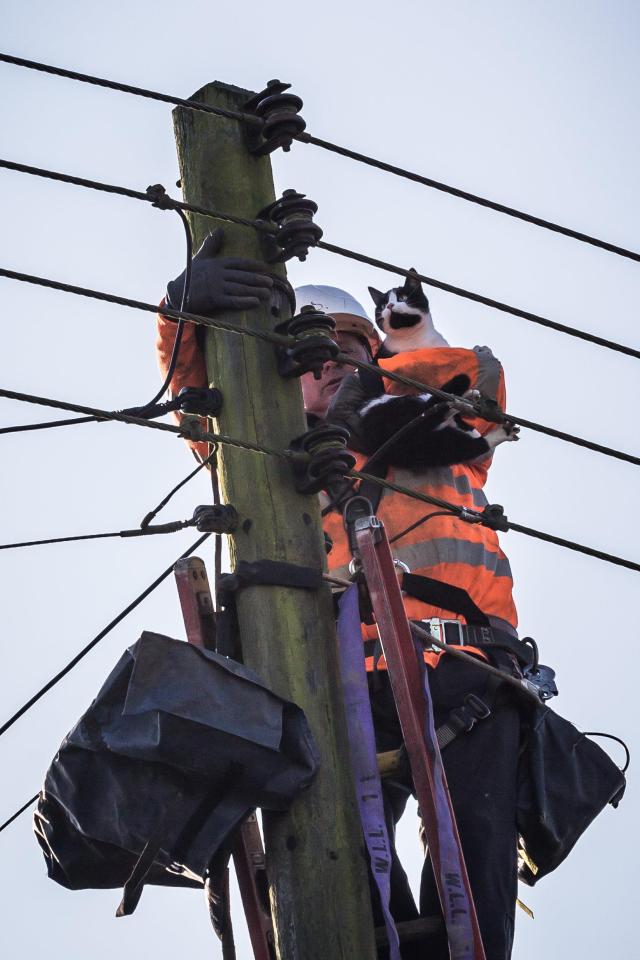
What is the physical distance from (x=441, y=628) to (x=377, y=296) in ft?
6.92

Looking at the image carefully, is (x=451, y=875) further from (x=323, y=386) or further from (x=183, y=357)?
(x=323, y=386)

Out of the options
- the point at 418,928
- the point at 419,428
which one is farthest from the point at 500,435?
the point at 418,928

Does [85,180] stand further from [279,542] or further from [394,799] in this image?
[394,799]

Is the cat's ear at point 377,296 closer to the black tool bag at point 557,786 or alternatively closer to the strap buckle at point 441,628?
the strap buckle at point 441,628

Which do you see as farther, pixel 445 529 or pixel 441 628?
pixel 445 529

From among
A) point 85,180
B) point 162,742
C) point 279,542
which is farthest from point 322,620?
point 85,180

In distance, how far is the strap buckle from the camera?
5.24m

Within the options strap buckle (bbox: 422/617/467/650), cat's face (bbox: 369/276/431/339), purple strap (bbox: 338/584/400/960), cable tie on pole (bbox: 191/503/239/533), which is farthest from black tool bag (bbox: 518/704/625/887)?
cat's face (bbox: 369/276/431/339)

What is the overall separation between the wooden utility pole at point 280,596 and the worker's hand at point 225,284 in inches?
2.3

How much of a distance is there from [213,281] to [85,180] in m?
0.53

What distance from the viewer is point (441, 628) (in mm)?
5258

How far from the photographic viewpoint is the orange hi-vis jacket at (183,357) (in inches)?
210

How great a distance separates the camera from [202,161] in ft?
17.4

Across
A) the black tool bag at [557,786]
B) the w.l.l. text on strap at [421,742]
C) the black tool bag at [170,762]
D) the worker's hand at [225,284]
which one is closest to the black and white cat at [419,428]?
the worker's hand at [225,284]
